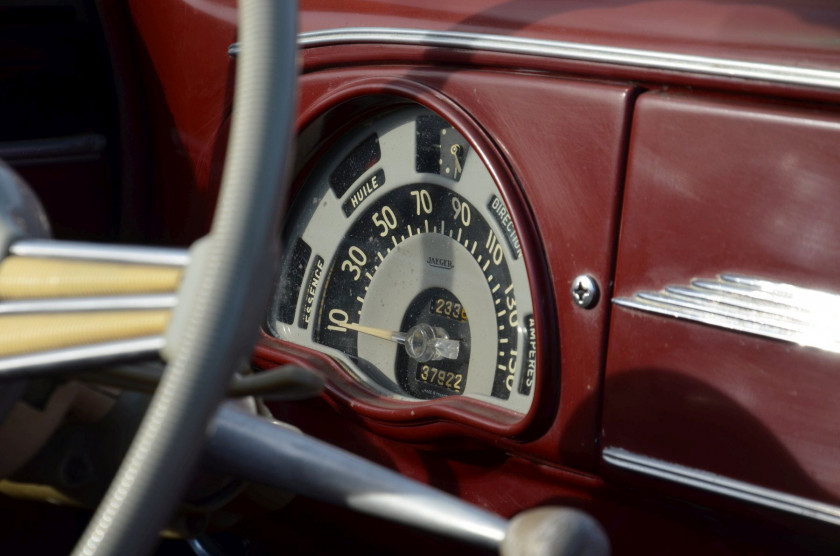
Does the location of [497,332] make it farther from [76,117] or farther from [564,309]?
[76,117]

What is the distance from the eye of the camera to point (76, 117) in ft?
5.19

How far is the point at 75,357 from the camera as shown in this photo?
73 cm

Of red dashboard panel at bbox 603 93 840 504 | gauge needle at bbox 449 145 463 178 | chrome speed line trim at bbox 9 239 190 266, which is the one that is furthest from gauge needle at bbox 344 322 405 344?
chrome speed line trim at bbox 9 239 190 266

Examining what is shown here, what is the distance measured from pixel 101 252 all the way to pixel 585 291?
507 millimetres

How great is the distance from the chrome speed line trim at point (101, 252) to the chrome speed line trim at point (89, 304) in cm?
3

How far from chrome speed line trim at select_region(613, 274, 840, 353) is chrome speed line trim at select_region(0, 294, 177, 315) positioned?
0.51 metres

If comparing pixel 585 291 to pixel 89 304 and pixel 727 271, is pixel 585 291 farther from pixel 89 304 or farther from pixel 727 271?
pixel 89 304

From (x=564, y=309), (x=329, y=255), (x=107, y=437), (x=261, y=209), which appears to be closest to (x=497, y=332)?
(x=564, y=309)

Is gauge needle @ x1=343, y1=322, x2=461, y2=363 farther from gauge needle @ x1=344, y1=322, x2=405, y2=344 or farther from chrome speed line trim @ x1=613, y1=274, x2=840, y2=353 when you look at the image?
chrome speed line trim @ x1=613, y1=274, x2=840, y2=353

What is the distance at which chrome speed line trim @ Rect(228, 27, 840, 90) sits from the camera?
934mm

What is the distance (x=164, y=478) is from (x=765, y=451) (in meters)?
0.58

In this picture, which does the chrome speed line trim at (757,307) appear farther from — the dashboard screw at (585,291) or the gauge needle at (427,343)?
the gauge needle at (427,343)

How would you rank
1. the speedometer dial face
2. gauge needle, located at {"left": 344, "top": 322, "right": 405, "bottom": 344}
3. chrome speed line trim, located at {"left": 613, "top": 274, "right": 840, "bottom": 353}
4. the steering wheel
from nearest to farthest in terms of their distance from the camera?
the steering wheel → chrome speed line trim, located at {"left": 613, "top": 274, "right": 840, "bottom": 353} → the speedometer dial face → gauge needle, located at {"left": 344, "top": 322, "right": 405, "bottom": 344}

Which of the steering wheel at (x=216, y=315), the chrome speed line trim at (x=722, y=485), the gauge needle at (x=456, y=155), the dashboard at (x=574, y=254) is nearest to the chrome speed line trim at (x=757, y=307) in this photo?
the dashboard at (x=574, y=254)
